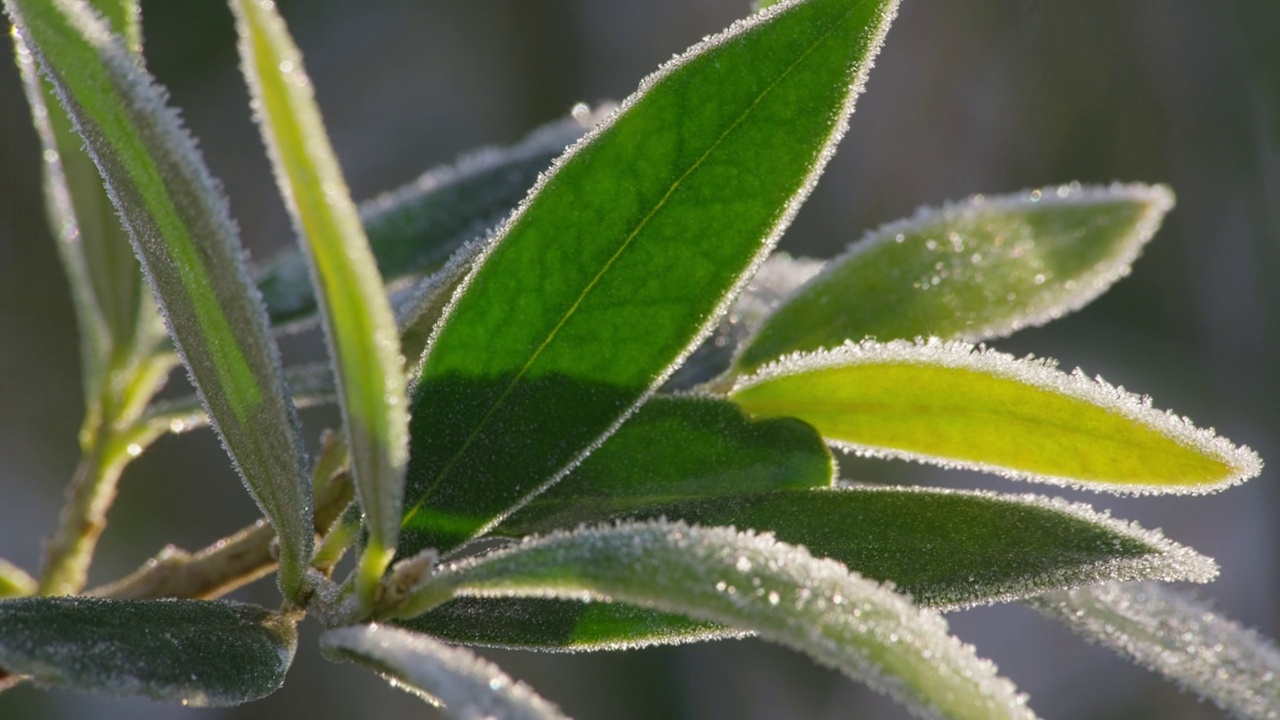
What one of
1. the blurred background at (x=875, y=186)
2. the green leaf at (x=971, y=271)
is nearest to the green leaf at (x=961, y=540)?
the green leaf at (x=971, y=271)

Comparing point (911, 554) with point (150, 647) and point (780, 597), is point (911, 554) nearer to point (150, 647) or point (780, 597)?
point (780, 597)

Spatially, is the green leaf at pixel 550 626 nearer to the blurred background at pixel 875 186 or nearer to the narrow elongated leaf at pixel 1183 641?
the narrow elongated leaf at pixel 1183 641

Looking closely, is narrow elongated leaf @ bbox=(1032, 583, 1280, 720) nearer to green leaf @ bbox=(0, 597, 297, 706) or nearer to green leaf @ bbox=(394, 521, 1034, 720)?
green leaf @ bbox=(394, 521, 1034, 720)

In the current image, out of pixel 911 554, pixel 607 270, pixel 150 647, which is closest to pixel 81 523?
pixel 150 647

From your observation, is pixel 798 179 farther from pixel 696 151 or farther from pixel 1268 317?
pixel 1268 317

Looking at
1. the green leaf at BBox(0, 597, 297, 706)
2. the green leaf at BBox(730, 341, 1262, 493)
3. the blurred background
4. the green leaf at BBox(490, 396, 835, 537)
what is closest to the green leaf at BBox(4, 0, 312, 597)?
the green leaf at BBox(0, 597, 297, 706)
